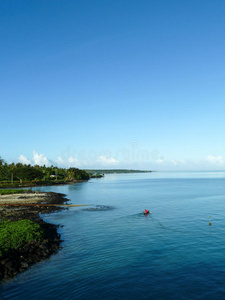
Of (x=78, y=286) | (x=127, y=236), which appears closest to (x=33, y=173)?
(x=127, y=236)

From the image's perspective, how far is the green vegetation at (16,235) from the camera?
92.1 feet

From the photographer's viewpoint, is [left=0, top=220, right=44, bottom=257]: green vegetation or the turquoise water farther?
[left=0, top=220, right=44, bottom=257]: green vegetation

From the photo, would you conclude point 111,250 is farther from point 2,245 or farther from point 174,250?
point 2,245

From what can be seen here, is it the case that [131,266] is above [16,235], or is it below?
below

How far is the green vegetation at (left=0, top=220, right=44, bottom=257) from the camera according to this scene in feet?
92.1

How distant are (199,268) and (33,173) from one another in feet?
592

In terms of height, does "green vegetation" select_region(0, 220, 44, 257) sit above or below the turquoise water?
above

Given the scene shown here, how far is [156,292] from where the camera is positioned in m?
20.9

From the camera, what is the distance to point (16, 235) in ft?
101

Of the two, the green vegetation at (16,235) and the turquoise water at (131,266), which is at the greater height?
the green vegetation at (16,235)

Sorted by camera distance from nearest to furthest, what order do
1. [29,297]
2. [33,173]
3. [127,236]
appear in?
[29,297], [127,236], [33,173]

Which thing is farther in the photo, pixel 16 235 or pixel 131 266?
pixel 16 235

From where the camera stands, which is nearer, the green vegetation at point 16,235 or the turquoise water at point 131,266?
the turquoise water at point 131,266

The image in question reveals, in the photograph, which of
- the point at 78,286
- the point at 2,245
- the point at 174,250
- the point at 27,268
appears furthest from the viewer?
the point at 174,250
